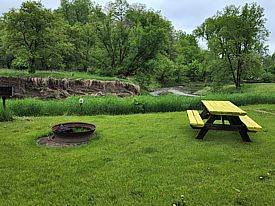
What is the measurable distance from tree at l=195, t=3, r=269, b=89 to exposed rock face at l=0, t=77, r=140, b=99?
10.0m

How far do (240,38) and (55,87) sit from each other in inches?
600

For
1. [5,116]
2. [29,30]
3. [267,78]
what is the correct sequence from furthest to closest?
[267,78] < [29,30] < [5,116]

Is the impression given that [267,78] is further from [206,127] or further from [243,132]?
[206,127]

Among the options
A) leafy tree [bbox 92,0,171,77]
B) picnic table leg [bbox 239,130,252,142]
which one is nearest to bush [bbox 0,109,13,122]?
picnic table leg [bbox 239,130,252,142]

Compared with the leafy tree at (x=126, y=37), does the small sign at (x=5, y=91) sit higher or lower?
lower

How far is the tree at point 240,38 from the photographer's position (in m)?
25.2

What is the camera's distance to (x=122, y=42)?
2884 cm

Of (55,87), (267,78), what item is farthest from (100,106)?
(267,78)

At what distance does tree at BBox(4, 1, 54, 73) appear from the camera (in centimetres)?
2138

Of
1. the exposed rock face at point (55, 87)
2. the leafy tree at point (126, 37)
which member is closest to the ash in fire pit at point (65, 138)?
the exposed rock face at point (55, 87)

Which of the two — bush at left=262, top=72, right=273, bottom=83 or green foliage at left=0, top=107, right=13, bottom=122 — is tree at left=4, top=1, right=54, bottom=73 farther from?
bush at left=262, top=72, right=273, bottom=83

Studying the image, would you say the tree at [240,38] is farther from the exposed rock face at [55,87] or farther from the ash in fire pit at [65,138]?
the ash in fire pit at [65,138]

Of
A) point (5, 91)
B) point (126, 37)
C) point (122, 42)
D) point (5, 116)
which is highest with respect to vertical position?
point (126, 37)

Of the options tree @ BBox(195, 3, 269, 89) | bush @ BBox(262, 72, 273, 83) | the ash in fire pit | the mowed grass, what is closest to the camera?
the mowed grass
